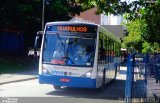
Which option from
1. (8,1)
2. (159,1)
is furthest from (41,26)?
(159,1)

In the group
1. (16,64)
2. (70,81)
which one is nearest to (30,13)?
(16,64)

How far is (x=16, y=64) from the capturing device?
116 feet

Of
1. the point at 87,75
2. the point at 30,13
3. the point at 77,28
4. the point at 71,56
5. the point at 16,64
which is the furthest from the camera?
the point at 30,13

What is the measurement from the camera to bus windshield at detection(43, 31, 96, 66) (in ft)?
55.9

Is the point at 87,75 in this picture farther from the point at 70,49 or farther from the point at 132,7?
the point at 132,7

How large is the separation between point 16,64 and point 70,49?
1879 cm

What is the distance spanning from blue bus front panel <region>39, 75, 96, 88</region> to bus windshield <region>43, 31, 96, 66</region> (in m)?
0.58

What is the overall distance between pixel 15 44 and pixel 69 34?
80.5 ft

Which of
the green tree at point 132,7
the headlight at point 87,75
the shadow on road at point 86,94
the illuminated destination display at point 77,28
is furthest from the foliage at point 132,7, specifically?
the shadow on road at point 86,94

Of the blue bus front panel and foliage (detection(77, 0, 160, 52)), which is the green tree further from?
the blue bus front panel

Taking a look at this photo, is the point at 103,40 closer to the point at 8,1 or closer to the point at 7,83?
the point at 7,83

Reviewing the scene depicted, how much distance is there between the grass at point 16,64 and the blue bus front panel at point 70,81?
45.3ft

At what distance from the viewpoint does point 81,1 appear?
624 inches

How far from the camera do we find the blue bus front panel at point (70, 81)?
55.1ft
